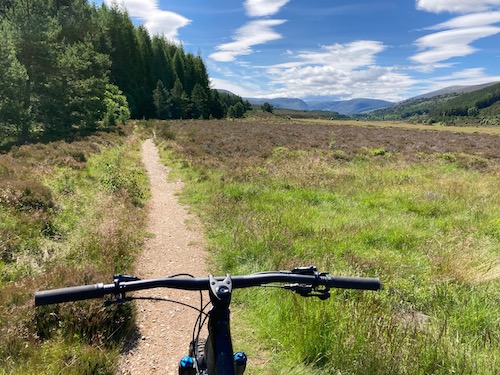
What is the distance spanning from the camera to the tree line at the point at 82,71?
2259cm

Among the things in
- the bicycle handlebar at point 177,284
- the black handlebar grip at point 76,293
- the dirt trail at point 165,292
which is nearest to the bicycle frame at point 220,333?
the bicycle handlebar at point 177,284

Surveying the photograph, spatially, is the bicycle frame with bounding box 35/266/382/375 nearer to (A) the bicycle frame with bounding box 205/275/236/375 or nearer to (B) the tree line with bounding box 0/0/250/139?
(A) the bicycle frame with bounding box 205/275/236/375

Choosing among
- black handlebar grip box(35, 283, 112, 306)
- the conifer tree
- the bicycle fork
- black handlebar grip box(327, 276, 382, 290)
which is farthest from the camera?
the conifer tree

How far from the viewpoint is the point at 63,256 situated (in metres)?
6.13

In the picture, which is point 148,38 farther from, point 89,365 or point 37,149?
point 89,365

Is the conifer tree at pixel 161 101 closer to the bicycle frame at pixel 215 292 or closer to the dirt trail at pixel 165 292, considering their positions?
the dirt trail at pixel 165 292

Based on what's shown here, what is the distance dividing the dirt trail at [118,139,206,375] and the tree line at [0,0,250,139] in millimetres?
17557

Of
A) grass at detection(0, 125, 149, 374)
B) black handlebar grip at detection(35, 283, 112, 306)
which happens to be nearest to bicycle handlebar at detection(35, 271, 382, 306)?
black handlebar grip at detection(35, 283, 112, 306)

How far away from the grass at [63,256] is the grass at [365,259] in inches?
72.5

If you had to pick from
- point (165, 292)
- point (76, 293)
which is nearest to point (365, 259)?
point (165, 292)

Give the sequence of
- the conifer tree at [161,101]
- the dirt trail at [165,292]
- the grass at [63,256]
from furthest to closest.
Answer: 1. the conifer tree at [161,101]
2. the dirt trail at [165,292]
3. the grass at [63,256]

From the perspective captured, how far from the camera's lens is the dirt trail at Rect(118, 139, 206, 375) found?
4176 millimetres

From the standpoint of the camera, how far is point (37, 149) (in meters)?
17.0

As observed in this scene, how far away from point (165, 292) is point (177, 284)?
437 cm
